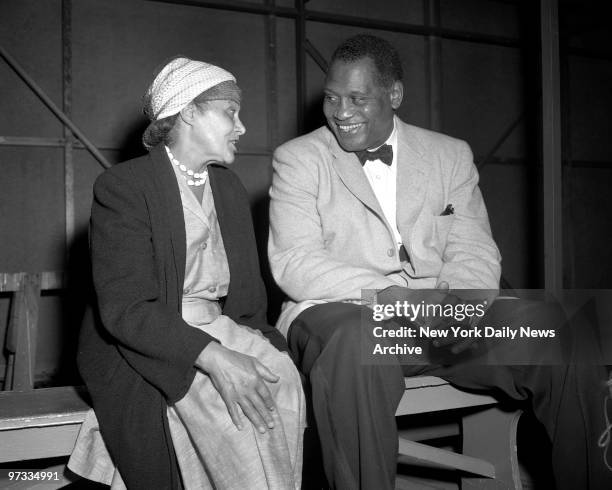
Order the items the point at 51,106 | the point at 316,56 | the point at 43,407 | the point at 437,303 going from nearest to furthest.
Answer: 1. the point at 43,407
2. the point at 437,303
3. the point at 51,106
4. the point at 316,56

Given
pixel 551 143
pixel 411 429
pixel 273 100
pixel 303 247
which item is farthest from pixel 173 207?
pixel 273 100

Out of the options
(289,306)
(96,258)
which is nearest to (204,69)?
Result: (96,258)

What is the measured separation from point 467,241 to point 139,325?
140 cm

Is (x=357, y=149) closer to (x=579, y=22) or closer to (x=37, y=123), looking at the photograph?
(x=37, y=123)

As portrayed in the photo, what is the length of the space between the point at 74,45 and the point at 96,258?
5.31 metres

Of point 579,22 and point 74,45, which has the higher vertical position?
point 579,22

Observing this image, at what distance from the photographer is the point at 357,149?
276 centimetres

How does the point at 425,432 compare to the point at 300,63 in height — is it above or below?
below

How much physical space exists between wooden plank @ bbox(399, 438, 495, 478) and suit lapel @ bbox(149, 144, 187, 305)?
1.28 meters

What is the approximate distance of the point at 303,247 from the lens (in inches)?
101

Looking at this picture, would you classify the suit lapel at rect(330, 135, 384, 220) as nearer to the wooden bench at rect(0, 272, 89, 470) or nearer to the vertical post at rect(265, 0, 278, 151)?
the wooden bench at rect(0, 272, 89, 470)

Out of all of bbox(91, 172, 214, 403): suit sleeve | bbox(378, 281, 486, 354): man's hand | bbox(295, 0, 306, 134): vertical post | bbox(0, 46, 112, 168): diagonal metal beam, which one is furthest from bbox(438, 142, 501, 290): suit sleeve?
bbox(0, 46, 112, 168): diagonal metal beam

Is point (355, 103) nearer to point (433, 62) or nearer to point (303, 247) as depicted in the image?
point (303, 247)

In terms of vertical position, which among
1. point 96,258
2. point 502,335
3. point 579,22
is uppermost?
point 579,22
